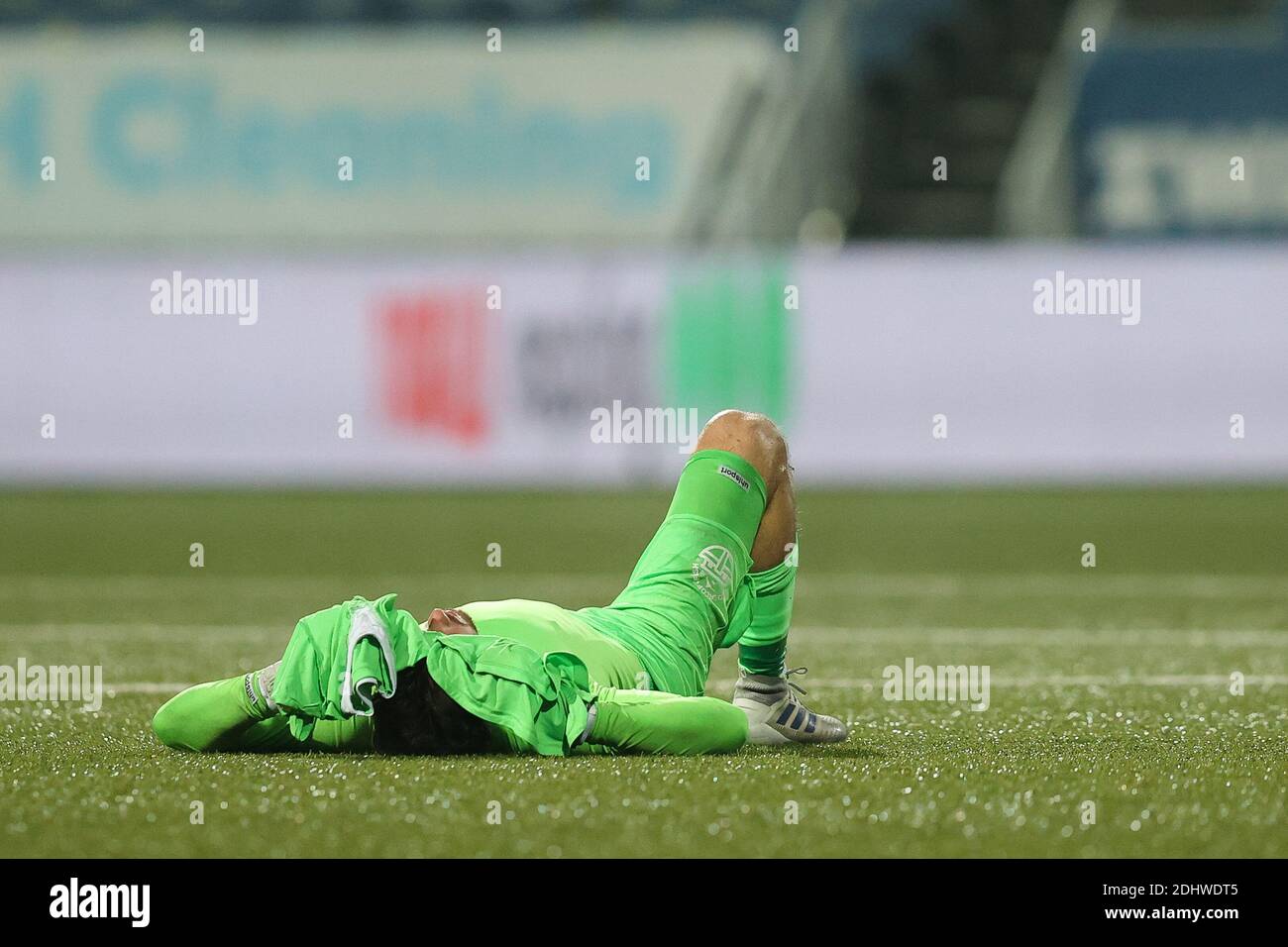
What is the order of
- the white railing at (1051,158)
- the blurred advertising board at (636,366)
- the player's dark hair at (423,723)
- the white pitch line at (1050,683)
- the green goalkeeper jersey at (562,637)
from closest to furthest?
the player's dark hair at (423,723) < the green goalkeeper jersey at (562,637) < the white pitch line at (1050,683) < the blurred advertising board at (636,366) < the white railing at (1051,158)

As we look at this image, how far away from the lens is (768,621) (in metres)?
4.17

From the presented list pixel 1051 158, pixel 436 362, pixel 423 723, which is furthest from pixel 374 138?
pixel 423 723

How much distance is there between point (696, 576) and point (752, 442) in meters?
0.33

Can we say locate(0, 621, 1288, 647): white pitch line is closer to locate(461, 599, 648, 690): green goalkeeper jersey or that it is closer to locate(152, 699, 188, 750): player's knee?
locate(152, 699, 188, 750): player's knee

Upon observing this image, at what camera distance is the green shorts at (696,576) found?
4039 millimetres

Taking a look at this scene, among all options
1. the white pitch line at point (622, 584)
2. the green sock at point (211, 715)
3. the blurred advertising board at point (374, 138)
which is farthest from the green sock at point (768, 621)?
the blurred advertising board at point (374, 138)

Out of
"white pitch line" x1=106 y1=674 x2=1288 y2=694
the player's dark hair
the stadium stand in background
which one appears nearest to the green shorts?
the player's dark hair

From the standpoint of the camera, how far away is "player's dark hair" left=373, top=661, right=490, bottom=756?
146 inches

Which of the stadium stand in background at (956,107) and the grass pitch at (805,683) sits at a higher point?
the stadium stand in background at (956,107)

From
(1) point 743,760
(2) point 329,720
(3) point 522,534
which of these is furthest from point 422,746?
(3) point 522,534

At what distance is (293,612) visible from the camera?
7430 millimetres

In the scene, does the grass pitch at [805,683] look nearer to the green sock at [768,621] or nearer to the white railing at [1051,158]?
the green sock at [768,621]

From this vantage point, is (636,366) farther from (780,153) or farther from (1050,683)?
(1050,683)
